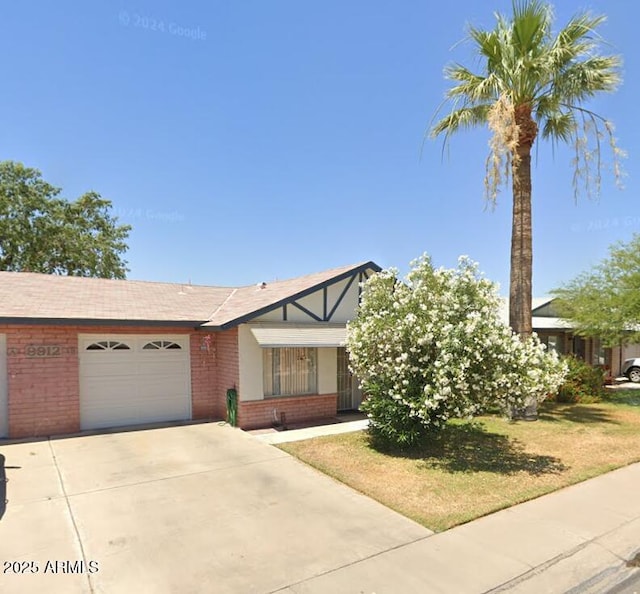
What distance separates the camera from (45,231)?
26672 millimetres

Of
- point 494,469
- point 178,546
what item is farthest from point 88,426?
point 494,469

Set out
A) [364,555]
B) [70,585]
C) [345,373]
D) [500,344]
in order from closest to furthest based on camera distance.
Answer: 1. [70,585]
2. [364,555]
3. [500,344]
4. [345,373]

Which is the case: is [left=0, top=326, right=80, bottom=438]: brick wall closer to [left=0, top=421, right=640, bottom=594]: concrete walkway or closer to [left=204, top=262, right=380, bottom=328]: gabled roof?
[left=0, top=421, right=640, bottom=594]: concrete walkway

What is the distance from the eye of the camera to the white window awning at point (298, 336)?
35.2ft

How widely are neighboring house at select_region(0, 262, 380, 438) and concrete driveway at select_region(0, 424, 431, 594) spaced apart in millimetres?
1881

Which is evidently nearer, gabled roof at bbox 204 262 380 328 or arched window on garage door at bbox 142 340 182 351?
gabled roof at bbox 204 262 380 328

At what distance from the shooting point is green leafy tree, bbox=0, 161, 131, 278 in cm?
2592

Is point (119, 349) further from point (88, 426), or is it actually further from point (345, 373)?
point (345, 373)

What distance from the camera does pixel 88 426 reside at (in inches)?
422

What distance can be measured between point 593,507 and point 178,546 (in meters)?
5.85

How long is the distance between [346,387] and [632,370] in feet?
61.9

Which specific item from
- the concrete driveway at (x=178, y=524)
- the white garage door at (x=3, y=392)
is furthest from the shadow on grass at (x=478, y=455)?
the white garage door at (x=3, y=392)

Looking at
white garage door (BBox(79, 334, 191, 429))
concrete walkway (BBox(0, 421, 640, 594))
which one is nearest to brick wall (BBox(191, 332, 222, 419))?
white garage door (BBox(79, 334, 191, 429))

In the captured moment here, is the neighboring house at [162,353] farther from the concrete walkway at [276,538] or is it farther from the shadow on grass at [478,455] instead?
the shadow on grass at [478,455]
